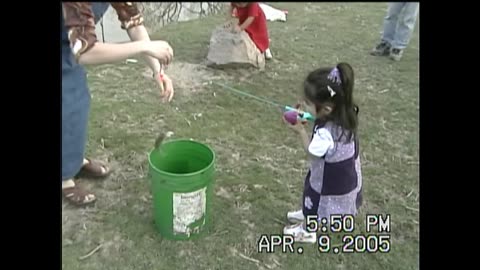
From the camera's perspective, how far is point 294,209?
234 cm

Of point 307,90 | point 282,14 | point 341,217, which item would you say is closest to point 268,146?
point 341,217

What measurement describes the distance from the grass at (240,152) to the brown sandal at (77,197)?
31 mm

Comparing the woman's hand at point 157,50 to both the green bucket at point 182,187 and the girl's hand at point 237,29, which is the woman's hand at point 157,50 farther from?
the girl's hand at point 237,29

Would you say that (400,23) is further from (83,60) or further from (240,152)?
(83,60)

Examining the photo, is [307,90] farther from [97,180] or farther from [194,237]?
[97,180]

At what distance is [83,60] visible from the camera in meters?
1.63

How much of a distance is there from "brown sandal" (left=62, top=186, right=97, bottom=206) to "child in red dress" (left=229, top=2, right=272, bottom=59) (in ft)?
5.85

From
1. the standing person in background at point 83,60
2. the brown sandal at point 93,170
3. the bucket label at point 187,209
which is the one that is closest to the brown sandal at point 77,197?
the standing person in background at point 83,60

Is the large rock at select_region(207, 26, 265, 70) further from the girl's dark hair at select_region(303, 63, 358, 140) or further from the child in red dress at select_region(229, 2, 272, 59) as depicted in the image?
the girl's dark hair at select_region(303, 63, 358, 140)

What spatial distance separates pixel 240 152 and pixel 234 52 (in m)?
1.08

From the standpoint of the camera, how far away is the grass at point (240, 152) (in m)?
2.09

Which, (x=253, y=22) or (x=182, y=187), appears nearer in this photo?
(x=182, y=187)

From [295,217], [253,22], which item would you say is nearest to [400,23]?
[253,22]

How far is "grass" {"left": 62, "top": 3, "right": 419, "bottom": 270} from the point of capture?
2092 mm
